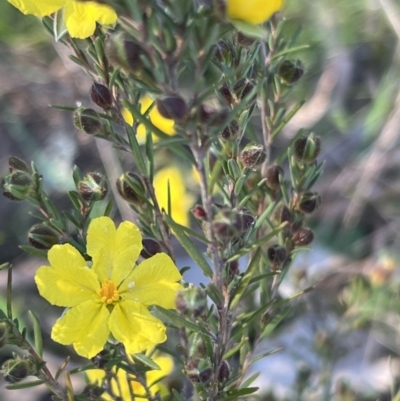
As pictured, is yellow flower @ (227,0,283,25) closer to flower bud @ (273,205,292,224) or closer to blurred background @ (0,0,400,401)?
flower bud @ (273,205,292,224)

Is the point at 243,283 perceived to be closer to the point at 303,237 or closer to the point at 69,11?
the point at 303,237

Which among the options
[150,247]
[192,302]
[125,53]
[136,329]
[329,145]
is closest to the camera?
[125,53]

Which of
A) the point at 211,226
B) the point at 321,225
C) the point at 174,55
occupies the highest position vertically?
the point at 174,55

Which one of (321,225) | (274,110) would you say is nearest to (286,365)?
(321,225)

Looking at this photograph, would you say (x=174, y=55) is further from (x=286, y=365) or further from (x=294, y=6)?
(x=294, y=6)

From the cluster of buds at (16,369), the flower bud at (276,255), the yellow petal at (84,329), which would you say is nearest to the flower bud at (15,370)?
the cluster of buds at (16,369)

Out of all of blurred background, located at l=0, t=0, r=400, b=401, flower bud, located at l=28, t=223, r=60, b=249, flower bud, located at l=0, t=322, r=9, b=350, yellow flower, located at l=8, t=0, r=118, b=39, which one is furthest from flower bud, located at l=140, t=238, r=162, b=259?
blurred background, located at l=0, t=0, r=400, b=401

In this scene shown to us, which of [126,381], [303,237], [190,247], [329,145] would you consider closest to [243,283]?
[190,247]
